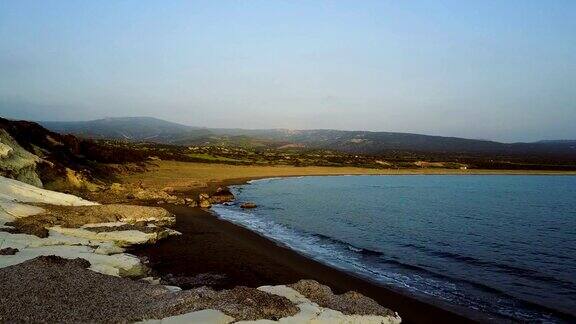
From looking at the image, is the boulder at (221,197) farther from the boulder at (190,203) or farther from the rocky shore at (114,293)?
the rocky shore at (114,293)

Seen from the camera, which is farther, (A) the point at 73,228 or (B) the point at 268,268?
(A) the point at 73,228

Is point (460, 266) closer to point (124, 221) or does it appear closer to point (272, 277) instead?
point (272, 277)

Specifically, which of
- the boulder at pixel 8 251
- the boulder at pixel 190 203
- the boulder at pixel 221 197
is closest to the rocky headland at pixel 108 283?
the boulder at pixel 8 251

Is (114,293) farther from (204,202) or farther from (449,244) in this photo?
(204,202)

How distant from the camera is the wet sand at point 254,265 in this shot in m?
16.2

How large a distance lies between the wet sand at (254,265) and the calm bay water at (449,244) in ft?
4.41

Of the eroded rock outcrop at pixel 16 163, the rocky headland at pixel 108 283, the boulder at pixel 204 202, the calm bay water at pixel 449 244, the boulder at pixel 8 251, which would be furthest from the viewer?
the boulder at pixel 204 202

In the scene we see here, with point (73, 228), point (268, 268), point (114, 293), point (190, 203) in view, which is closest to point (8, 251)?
point (73, 228)

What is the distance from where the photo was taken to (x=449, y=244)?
90.2 ft

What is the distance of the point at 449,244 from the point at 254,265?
13869 mm

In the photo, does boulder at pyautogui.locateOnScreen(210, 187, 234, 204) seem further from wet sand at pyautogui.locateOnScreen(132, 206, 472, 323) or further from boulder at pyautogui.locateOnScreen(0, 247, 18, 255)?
boulder at pyautogui.locateOnScreen(0, 247, 18, 255)

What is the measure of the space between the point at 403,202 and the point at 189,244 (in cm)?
3342

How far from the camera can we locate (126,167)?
64688 millimetres

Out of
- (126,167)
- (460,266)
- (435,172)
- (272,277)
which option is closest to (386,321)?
(272,277)
